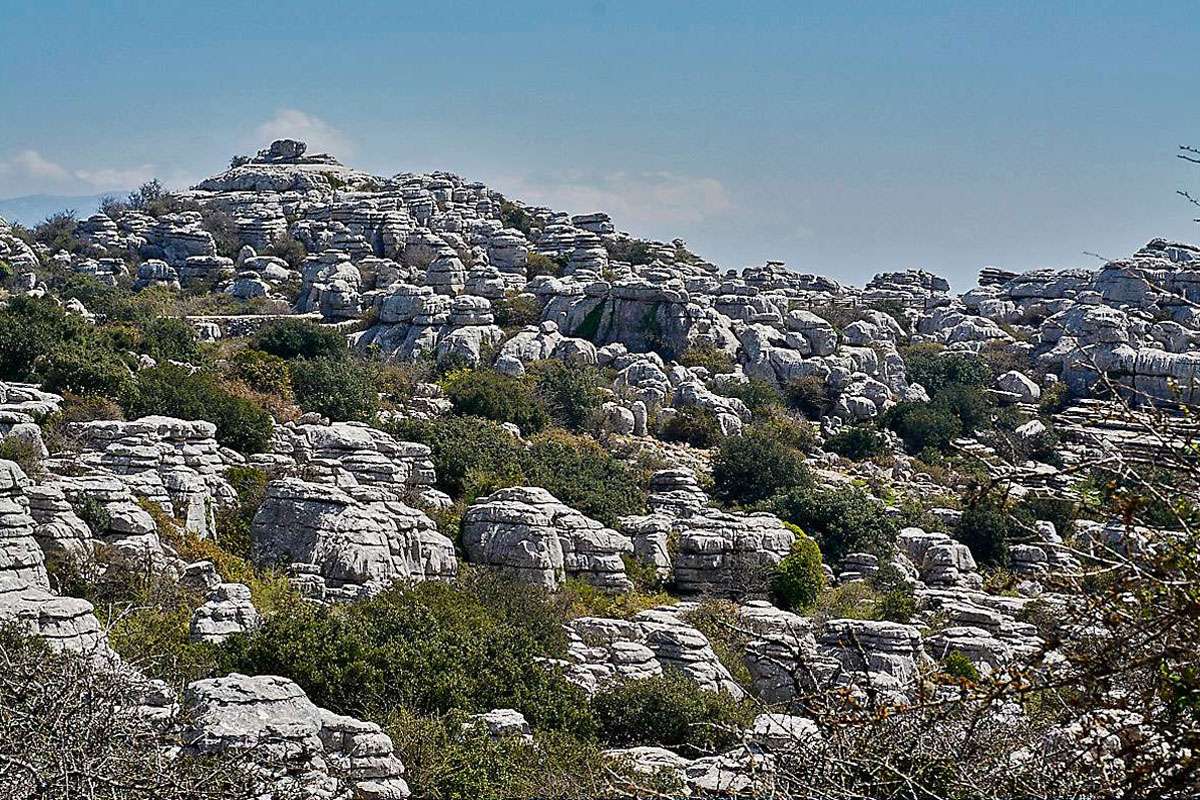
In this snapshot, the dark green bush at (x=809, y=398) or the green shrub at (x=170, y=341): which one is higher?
the green shrub at (x=170, y=341)

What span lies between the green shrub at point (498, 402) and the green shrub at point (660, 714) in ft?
56.1

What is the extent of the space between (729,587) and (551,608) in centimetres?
496

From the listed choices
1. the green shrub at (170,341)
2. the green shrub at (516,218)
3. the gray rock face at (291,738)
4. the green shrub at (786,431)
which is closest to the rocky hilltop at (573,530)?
the gray rock face at (291,738)

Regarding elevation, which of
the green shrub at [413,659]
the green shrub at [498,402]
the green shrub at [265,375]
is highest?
the green shrub at [265,375]

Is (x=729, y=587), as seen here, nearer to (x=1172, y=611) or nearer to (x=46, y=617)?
(x=46, y=617)

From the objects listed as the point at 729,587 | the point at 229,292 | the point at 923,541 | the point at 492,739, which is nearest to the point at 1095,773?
the point at 492,739

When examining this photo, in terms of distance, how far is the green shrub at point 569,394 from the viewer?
3334 centimetres

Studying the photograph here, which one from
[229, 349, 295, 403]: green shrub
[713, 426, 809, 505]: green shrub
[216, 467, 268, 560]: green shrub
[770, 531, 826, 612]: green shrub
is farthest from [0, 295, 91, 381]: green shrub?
[713, 426, 809, 505]: green shrub

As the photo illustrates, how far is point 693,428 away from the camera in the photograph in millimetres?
34812

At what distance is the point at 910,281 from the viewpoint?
68.4 metres

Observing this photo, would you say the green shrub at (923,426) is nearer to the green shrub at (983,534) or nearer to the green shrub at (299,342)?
the green shrub at (983,534)

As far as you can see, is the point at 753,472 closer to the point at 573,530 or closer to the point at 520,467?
the point at 520,467

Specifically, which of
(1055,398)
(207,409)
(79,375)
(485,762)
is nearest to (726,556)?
(207,409)

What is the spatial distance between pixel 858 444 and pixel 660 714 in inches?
902
